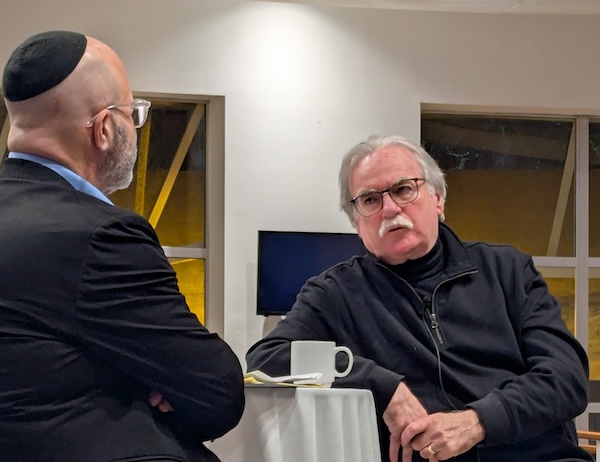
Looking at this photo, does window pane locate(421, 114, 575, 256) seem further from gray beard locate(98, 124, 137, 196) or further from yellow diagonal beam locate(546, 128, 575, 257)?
gray beard locate(98, 124, 137, 196)

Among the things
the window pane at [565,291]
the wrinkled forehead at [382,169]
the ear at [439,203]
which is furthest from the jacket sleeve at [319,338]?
the window pane at [565,291]

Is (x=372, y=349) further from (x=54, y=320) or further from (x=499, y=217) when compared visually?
(x=499, y=217)

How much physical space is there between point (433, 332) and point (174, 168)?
330 centimetres

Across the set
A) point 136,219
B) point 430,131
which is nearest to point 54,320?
point 136,219

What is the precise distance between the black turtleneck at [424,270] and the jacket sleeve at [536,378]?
18 cm

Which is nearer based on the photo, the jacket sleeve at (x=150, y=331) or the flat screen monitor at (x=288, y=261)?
the jacket sleeve at (x=150, y=331)

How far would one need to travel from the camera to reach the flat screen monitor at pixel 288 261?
477 cm

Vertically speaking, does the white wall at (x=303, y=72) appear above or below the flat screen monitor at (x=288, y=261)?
above

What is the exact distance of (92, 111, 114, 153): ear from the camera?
159 centimetres

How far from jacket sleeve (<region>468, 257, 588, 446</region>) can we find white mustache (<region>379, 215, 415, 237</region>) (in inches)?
10.8

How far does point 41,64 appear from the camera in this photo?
1568 millimetres

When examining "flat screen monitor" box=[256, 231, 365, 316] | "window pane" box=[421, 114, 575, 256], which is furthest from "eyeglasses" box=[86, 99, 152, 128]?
"window pane" box=[421, 114, 575, 256]

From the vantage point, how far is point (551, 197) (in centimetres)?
548

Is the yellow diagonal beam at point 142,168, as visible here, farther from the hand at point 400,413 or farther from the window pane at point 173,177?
the hand at point 400,413
